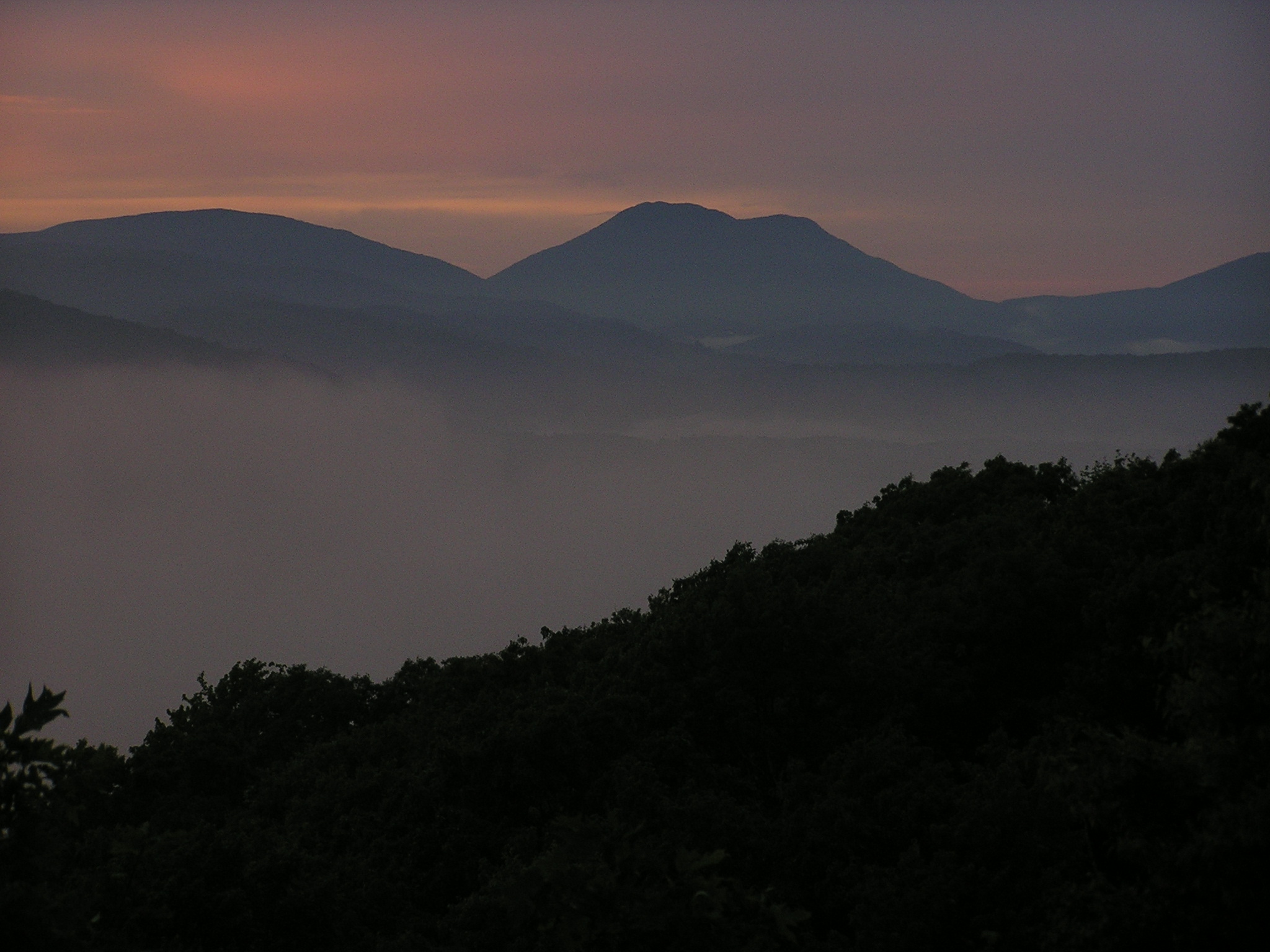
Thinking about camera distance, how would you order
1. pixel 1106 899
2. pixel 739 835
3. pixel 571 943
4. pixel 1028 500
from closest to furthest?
pixel 1106 899
pixel 571 943
pixel 739 835
pixel 1028 500

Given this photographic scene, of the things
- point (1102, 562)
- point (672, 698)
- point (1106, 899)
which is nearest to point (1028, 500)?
point (1102, 562)

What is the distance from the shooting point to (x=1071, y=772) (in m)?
10.5

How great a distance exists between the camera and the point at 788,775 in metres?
18.6

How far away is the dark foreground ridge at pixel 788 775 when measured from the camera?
32.8 feet

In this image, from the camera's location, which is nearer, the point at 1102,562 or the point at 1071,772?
the point at 1071,772

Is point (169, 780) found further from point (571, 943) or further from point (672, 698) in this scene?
point (571, 943)

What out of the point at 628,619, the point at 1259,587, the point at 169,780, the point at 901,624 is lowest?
the point at 169,780

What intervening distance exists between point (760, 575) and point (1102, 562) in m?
6.61

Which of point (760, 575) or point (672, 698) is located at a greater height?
point (760, 575)

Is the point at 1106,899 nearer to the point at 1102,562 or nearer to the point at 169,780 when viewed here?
the point at 1102,562

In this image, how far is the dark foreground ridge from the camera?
394 inches

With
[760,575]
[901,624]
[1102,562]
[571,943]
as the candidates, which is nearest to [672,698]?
[760,575]

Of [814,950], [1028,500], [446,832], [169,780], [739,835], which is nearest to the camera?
[814,950]

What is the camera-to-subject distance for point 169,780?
1088 inches
